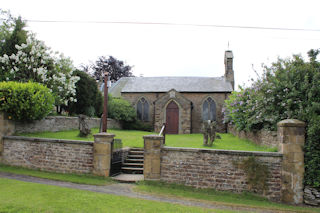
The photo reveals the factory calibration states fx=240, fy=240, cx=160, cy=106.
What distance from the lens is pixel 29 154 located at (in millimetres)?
10039

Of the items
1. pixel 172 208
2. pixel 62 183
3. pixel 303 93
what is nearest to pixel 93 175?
pixel 62 183

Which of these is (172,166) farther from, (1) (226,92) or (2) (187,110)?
(1) (226,92)

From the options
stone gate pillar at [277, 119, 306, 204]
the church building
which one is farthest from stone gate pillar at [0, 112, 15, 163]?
the church building

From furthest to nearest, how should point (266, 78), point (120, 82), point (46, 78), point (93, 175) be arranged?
point (120, 82)
point (46, 78)
point (266, 78)
point (93, 175)

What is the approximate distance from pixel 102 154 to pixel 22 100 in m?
4.83

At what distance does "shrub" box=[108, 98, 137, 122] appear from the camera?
23484mm

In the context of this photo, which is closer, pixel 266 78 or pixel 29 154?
pixel 29 154

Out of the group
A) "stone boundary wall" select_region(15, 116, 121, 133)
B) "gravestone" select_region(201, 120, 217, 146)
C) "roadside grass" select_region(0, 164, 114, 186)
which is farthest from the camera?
"gravestone" select_region(201, 120, 217, 146)

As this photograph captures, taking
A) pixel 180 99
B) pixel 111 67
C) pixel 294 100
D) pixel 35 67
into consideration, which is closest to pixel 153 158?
pixel 294 100

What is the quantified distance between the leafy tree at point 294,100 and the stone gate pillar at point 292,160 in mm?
207

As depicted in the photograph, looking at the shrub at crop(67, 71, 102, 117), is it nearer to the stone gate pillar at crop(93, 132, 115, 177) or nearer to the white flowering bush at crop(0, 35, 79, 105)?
the white flowering bush at crop(0, 35, 79, 105)

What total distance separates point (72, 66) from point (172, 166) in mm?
12398

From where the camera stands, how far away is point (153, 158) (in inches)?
342

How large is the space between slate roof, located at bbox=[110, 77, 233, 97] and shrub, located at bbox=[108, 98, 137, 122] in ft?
8.69
